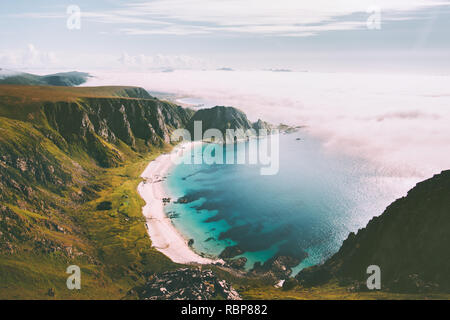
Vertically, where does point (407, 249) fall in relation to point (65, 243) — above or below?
above

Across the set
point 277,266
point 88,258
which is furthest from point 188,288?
point 88,258

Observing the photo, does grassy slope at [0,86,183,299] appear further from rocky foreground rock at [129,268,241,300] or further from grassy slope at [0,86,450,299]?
rocky foreground rock at [129,268,241,300]

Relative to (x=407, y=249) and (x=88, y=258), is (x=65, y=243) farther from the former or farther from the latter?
(x=407, y=249)

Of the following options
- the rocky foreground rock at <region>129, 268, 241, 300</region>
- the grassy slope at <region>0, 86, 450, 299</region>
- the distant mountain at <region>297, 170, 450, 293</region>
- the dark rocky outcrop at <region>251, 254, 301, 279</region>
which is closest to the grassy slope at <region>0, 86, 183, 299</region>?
the grassy slope at <region>0, 86, 450, 299</region>

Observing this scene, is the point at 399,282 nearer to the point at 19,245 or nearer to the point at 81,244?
the point at 81,244
